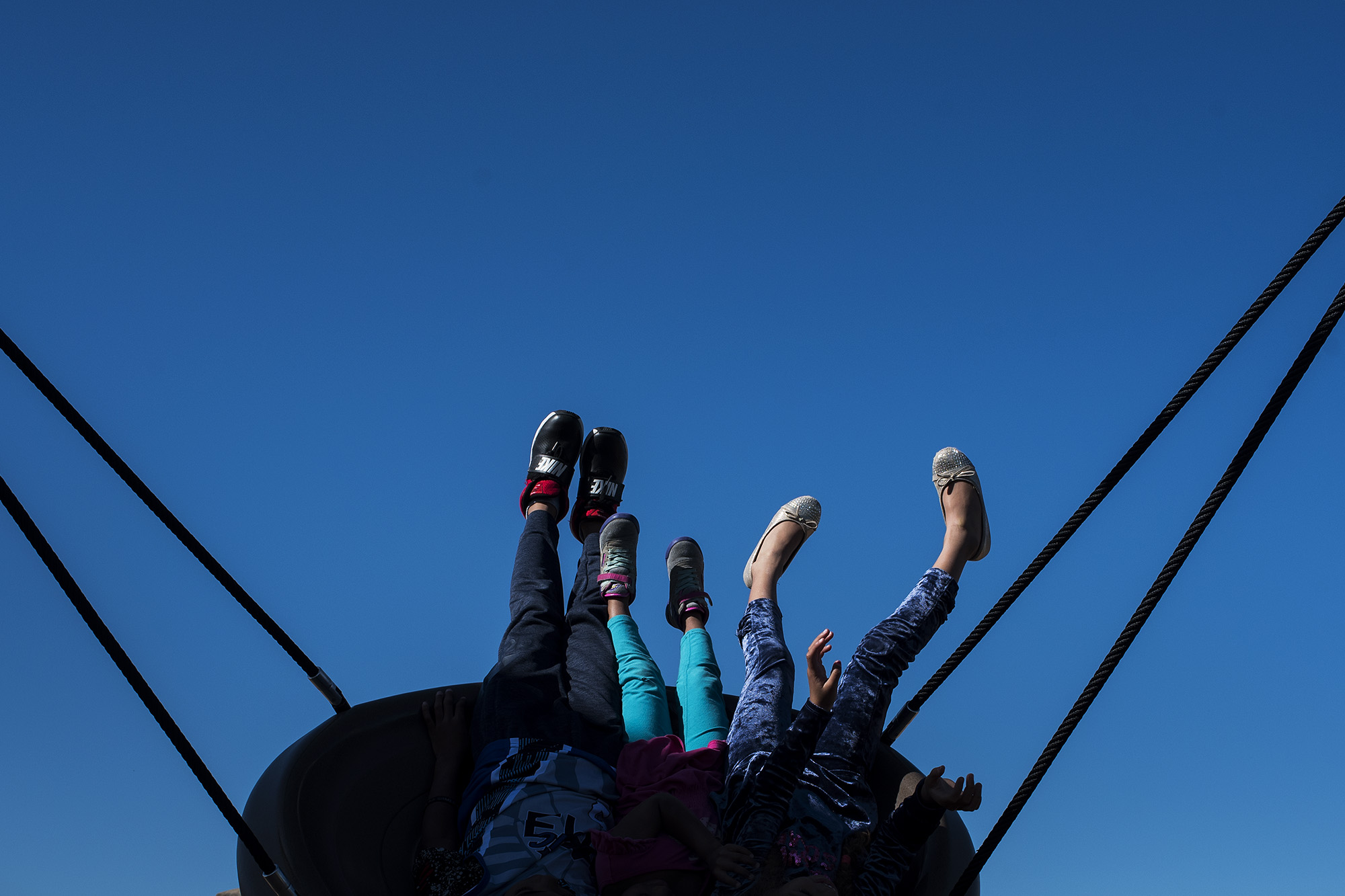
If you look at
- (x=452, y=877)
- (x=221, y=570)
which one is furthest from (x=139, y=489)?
(x=452, y=877)

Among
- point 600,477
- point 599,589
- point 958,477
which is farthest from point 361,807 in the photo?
point 958,477

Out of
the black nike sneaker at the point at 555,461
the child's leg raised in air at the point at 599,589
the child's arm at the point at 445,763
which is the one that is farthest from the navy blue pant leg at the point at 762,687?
the black nike sneaker at the point at 555,461

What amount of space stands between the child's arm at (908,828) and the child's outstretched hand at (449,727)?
3.73ft

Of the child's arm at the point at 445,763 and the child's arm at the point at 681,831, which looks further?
the child's arm at the point at 445,763

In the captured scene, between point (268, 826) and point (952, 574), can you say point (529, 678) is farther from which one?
point (952, 574)

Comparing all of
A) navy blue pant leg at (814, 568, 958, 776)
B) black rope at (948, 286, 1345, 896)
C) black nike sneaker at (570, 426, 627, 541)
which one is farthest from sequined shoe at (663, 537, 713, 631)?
black rope at (948, 286, 1345, 896)

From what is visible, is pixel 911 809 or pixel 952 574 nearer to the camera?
pixel 911 809

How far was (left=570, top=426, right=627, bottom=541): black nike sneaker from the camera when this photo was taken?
379 centimetres

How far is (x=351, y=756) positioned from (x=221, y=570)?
2.20ft

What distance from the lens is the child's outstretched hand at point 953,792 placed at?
2.21 m

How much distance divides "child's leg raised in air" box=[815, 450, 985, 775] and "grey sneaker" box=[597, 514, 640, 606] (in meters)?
0.84

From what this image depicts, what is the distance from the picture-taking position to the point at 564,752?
8.72ft

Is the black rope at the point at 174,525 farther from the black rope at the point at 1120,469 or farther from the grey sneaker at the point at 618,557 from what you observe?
the black rope at the point at 1120,469

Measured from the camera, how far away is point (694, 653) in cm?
322
